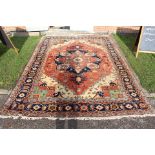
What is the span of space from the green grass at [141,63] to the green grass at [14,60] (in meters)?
3.19

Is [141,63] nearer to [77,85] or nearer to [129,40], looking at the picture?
[129,40]

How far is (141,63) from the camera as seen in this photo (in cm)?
650

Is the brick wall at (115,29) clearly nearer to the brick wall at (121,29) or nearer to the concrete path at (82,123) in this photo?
the brick wall at (121,29)

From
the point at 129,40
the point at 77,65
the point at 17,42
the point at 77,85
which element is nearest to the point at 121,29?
the point at 129,40

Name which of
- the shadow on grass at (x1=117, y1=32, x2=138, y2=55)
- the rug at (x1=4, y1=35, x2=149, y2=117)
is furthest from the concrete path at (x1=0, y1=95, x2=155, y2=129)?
the shadow on grass at (x1=117, y1=32, x2=138, y2=55)

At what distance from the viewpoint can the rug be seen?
182 inches

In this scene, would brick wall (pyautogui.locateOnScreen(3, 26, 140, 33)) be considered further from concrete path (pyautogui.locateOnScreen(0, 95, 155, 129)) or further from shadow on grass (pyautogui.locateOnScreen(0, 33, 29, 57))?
concrete path (pyautogui.locateOnScreen(0, 95, 155, 129))

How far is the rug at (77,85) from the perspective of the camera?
4.63 meters

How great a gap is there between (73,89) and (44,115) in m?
1.14

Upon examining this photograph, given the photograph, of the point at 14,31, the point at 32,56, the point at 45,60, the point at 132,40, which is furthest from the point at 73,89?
the point at 14,31

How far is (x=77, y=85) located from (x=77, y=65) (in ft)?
3.78

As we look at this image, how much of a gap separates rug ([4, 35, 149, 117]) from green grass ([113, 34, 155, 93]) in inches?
→ 9.5

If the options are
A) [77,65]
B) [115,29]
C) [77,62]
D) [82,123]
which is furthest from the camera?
[115,29]

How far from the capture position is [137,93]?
5121 mm
